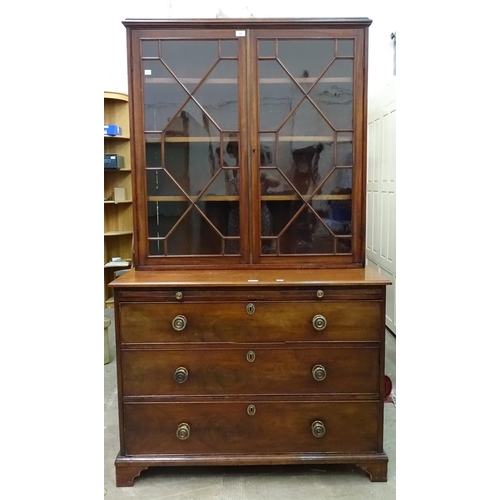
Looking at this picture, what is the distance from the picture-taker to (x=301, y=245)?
180 cm

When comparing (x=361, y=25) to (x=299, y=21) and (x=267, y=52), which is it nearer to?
(x=299, y=21)

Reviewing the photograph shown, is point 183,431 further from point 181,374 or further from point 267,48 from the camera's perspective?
point 267,48

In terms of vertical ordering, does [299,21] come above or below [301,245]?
above

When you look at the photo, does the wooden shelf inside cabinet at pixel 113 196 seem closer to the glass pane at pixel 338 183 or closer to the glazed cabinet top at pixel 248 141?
the glazed cabinet top at pixel 248 141

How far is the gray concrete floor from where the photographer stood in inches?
62.6

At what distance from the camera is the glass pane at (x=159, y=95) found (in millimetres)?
1722

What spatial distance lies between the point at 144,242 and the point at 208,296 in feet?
1.38

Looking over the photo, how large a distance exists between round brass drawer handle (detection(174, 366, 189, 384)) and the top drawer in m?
0.11

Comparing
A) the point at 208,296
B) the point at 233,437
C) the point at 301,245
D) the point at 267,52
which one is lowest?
the point at 233,437

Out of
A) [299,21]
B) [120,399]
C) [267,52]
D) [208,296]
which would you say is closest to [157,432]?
[120,399]

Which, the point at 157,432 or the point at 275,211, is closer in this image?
the point at 157,432

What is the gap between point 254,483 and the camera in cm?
166

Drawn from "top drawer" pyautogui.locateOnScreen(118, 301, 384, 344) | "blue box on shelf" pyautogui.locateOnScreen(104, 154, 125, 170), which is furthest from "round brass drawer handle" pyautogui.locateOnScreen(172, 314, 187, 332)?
"blue box on shelf" pyautogui.locateOnScreen(104, 154, 125, 170)

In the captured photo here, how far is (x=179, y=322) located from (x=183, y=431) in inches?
17.2
